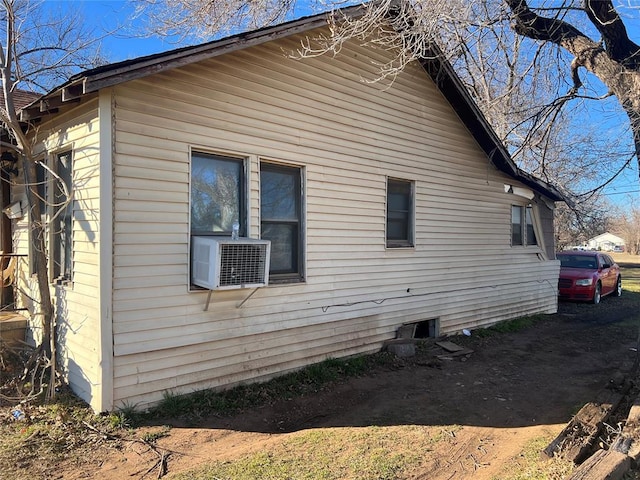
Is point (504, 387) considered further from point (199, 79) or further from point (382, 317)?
point (199, 79)

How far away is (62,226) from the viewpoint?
5.69 metres

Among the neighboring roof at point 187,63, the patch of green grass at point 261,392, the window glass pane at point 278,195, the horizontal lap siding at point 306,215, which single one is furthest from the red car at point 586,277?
the window glass pane at point 278,195

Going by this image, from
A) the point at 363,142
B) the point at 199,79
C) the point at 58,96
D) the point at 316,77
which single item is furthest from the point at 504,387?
the point at 58,96

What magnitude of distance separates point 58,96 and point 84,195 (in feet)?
3.51

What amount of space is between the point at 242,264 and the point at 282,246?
3.85 ft

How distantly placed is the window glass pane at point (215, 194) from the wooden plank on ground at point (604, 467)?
4.23m

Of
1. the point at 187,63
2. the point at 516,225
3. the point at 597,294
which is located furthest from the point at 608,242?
the point at 187,63

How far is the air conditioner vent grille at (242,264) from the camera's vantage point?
5.12 meters

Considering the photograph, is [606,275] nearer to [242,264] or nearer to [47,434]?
[242,264]

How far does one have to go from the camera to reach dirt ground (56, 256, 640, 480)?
13.4 ft

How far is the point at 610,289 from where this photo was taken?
52.7 feet

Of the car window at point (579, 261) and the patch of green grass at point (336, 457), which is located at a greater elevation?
the car window at point (579, 261)

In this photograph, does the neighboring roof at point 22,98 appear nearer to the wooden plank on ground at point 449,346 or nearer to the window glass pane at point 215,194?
the window glass pane at point 215,194

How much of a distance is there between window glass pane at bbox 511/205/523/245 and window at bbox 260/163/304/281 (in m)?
6.76
